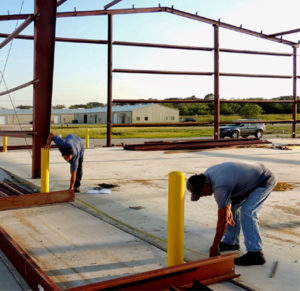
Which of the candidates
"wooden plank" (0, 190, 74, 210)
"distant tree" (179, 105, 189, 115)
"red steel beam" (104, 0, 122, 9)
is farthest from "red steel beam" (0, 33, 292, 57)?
"distant tree" (179, 105, 189, 115)

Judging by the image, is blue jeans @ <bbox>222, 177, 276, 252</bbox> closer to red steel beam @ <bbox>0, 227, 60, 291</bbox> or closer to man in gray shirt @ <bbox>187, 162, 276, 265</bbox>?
man in gray shirt @ <bbox>187, 162, 276, 265</bbox>

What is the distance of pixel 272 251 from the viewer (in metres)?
4.48

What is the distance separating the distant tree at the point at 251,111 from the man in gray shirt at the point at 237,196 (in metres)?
58.8

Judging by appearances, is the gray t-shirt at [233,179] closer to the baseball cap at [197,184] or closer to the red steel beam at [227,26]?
the baseball cap at [197,184]

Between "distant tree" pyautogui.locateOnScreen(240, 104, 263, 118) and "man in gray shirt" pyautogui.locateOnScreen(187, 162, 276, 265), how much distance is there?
58.8 m

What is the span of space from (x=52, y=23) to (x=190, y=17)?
11.1 metres

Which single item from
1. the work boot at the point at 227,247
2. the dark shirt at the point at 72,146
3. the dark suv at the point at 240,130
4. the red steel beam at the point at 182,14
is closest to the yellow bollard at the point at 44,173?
the dark shirt at the point at 72,146

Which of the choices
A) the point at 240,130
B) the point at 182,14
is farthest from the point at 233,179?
the point at 240,130

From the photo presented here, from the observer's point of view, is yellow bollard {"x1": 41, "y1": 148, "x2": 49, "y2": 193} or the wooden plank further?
yellow bollard {"x1": 41, "y1": 148, "x2": 49, "y2": 193}

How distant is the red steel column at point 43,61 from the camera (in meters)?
9.04

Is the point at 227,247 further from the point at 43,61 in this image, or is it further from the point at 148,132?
the point at 148,132

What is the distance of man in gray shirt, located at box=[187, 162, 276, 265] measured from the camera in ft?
12.7

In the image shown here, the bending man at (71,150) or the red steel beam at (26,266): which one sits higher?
the bending man at (71,150)

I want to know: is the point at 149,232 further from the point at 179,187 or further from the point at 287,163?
the point at 287,163
